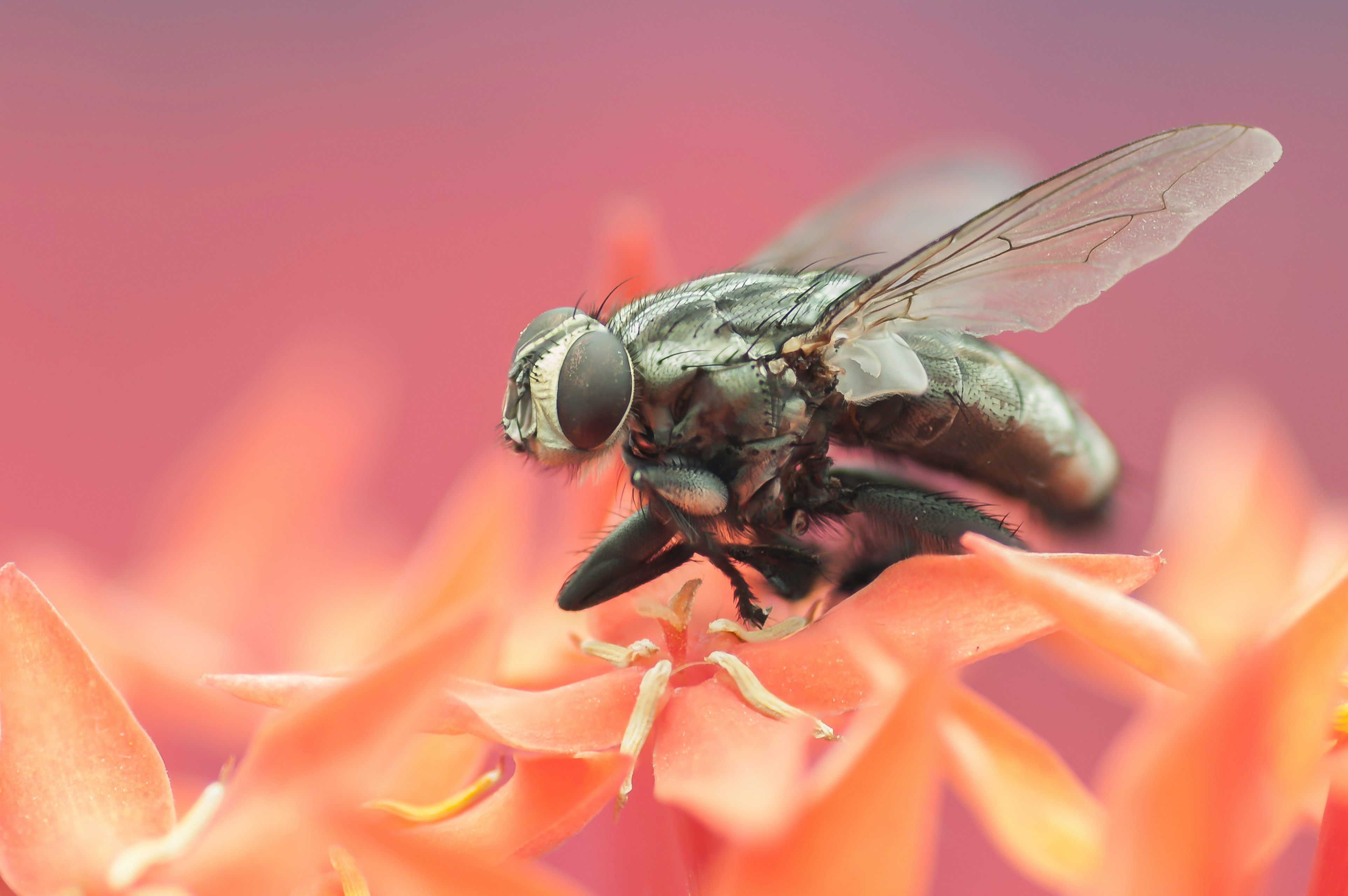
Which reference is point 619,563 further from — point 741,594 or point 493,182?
point 493,182

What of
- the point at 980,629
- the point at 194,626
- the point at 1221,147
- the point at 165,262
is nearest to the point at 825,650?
the point at 980,629

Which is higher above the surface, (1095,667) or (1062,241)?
(1062,241)

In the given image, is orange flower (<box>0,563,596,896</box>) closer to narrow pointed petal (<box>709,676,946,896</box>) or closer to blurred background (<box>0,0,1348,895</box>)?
narrow pointed petal (<box>709,676,946,896</box>)

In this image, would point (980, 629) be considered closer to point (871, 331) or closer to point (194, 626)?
point (871, 331)

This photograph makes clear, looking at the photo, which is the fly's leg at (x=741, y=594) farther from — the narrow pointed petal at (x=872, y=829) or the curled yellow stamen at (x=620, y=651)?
the narrow pointed petal at (x=872, y=829)

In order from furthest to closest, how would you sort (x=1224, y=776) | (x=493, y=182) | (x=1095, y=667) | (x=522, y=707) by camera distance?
(x=493, y=182) < (x=1095, y=667) < (x=522, y=707) < (x=1224, y=776)

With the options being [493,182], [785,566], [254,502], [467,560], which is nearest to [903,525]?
[785,566]

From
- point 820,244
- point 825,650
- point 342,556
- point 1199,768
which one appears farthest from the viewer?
point 342,556
